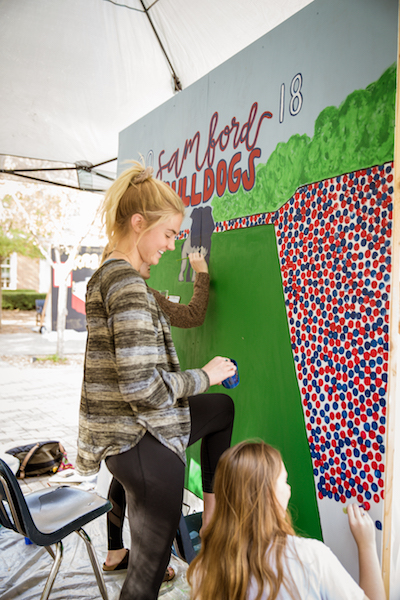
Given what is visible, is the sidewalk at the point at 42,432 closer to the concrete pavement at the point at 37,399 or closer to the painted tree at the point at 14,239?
the concrete pavement at the point at 37,399

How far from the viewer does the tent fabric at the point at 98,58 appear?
3.41 metres

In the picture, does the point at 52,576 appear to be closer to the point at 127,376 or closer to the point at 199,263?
the point at 127,376

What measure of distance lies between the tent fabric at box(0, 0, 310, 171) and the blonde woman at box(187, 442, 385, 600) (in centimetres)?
290

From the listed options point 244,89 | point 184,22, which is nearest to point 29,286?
point 184,22

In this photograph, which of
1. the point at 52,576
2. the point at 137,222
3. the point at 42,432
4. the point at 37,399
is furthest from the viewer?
the point at 37,399

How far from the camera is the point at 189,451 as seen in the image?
8.68ft

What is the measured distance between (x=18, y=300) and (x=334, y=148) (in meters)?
18.9

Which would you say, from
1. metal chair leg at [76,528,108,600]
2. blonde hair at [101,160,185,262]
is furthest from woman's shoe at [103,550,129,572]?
blonde hair at [101,160,185,262]

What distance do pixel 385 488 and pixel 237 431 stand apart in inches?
33.4

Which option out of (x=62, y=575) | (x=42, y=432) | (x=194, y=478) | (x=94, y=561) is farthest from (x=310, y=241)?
(x=42, y=432)

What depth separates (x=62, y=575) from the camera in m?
2.46

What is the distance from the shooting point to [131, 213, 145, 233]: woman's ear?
167 cm

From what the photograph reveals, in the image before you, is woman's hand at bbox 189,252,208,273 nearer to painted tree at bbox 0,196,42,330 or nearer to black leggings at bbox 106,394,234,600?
black leggings at bbox 106,394,234,600

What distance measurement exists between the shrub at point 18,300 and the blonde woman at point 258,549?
19.0 m
